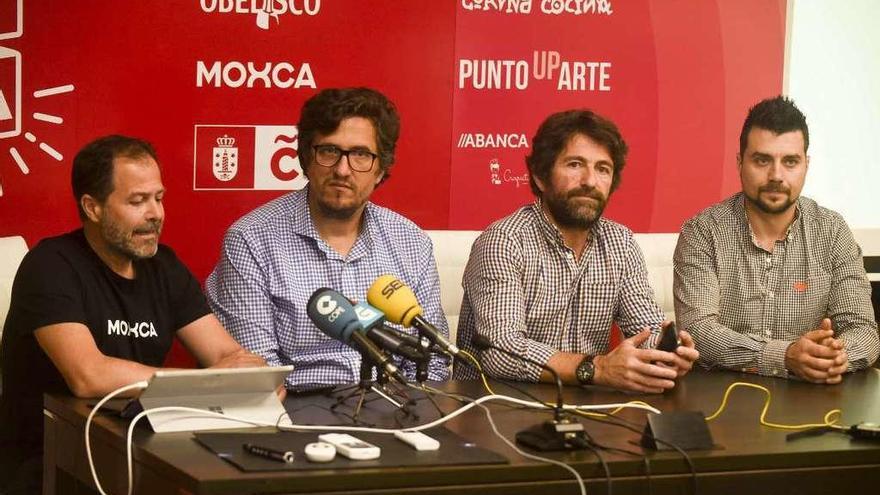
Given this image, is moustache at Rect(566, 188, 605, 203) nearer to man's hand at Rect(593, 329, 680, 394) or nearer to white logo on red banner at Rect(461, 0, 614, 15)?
man's hand at Rect(593, 329, 680, 394)

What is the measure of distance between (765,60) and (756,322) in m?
1.78

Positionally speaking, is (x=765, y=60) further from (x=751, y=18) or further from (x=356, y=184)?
(x=356, y=184)

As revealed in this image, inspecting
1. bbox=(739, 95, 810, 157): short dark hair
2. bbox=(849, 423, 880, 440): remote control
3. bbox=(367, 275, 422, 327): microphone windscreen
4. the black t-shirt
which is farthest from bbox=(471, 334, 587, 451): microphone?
bbox=(739, 95, 810, 157): short dark hair

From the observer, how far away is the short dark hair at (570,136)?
11.9 ft

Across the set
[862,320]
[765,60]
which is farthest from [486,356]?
[765,60]

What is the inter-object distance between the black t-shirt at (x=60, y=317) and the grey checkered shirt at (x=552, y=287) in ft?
2.80

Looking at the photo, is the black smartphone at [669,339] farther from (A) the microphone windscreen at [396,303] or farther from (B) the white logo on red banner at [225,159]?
(B) the white logo on red banner at [225,159]

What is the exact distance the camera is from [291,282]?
332 cm

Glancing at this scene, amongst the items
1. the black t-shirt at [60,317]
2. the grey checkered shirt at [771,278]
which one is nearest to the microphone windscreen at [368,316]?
the black t-shirt at [60,317]

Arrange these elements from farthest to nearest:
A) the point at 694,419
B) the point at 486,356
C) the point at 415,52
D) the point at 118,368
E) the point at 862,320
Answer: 1. the point at 415,52
2. the point at 862,320
3. the point at 486,356
4. the point at 118,368
5. the point at 694,419

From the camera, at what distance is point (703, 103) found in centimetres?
519

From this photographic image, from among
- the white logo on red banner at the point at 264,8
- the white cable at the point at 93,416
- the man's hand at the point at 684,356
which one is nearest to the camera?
the white cable at the point at 93,416

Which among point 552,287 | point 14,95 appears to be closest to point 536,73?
point 552,287

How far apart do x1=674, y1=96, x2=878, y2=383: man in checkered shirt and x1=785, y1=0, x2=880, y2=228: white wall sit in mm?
1538
